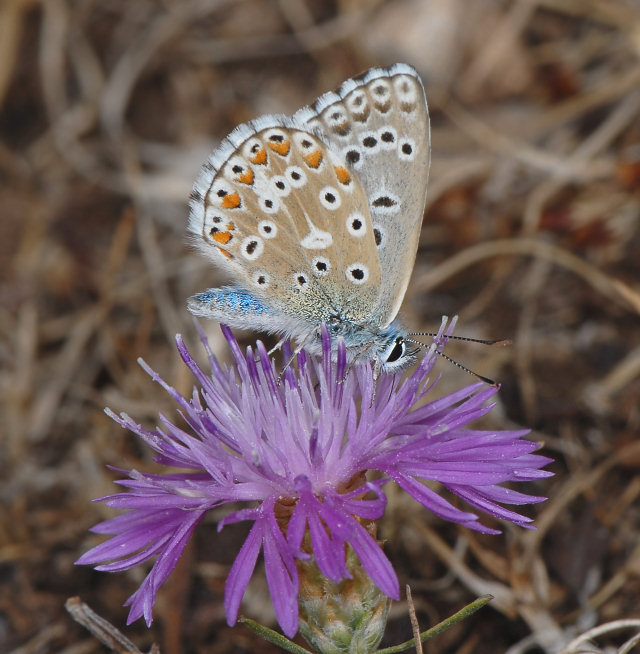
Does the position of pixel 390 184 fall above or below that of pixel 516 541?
above

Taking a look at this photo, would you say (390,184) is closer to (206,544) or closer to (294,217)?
(294,217)

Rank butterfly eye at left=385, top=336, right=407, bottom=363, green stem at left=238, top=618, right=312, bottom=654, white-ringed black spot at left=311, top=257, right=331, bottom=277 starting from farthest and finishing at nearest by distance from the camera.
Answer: white-ringed black spot at left=311, top=257, right=331, bottom=277
butterfly eye at left=385, top=336, right=407, bottom=363
green stem at left=238, top=618, right=312, bottom=654

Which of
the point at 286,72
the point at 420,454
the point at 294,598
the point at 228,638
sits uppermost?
the point at 286,72

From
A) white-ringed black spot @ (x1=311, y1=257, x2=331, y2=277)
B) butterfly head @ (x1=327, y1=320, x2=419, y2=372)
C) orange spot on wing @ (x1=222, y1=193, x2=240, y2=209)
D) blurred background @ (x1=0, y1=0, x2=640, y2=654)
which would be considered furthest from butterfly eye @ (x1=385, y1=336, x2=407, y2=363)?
blurred background @ (x1=0, y1=0, x2=640, y2=654)

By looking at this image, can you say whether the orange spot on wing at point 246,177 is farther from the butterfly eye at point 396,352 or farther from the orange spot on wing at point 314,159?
the butterfly eye at point 396,352

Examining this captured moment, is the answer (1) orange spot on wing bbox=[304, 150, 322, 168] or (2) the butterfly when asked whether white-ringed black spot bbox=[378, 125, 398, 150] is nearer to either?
(2) the butterfly

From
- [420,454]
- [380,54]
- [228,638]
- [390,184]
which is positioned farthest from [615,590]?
[380,54]
